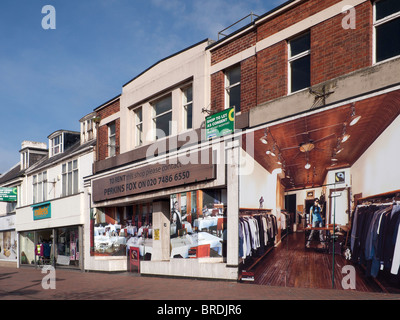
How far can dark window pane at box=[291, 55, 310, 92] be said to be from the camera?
13.1 metres

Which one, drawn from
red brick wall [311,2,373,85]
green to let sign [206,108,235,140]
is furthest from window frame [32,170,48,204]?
red brick wall [311,2,373,85]

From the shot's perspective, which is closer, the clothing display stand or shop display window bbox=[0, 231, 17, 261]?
the clothing display stand

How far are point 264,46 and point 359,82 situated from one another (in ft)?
13.0

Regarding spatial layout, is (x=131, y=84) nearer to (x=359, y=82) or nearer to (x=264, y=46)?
(x=264, y=46)

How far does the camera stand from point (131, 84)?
68.3 feet

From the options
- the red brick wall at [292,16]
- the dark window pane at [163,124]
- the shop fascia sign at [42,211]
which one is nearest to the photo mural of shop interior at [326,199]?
the red brick wall at [292,16]

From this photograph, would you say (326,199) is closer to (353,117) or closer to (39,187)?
(353,117)

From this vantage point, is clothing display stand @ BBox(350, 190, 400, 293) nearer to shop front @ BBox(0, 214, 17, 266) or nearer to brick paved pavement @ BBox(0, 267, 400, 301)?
brick paved pavement @ BBox(0, 267, 400, 301)

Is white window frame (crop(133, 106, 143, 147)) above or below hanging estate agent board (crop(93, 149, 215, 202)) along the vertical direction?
above

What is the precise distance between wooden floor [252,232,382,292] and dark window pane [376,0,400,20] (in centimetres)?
601

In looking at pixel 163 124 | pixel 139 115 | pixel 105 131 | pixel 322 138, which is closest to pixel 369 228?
pixel 322 138

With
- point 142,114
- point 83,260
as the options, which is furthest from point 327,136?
point 83,260

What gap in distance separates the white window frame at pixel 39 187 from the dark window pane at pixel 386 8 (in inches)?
914

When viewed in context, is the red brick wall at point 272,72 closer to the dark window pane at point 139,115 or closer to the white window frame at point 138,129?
the white window frame at point 138,129
